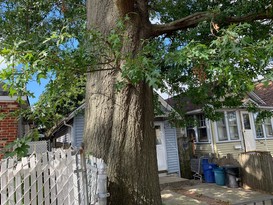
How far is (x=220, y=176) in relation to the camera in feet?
33.4

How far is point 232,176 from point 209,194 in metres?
1.53

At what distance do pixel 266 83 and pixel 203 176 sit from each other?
989 centimetres

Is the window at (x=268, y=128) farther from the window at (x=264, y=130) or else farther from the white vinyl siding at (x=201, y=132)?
the white vinyl siding at (x=201, y=132)

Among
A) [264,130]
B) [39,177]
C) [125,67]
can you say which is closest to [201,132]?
[264,130]

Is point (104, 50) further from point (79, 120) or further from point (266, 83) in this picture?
point (79, 120)

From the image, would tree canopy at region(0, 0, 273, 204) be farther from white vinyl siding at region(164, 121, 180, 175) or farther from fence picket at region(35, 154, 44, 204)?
white vinyl siding at region(164, 121, 180, 175)

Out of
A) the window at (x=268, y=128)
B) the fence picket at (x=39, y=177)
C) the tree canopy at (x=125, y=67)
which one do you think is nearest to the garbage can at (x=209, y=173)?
the tree canopy at (x=125, y=67)

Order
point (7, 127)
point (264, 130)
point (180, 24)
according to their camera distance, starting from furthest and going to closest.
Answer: point (264, 130) → point (7, 127) → point (180, 24)

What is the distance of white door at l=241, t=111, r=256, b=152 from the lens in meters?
15.3

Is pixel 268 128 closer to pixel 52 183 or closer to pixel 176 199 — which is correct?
pixel 176 199

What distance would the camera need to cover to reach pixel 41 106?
564cm

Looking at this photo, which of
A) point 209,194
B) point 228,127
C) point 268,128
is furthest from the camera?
point 268,128

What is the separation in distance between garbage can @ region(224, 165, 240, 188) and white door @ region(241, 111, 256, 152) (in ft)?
19.7

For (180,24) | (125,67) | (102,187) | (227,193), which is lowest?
(227,193)
